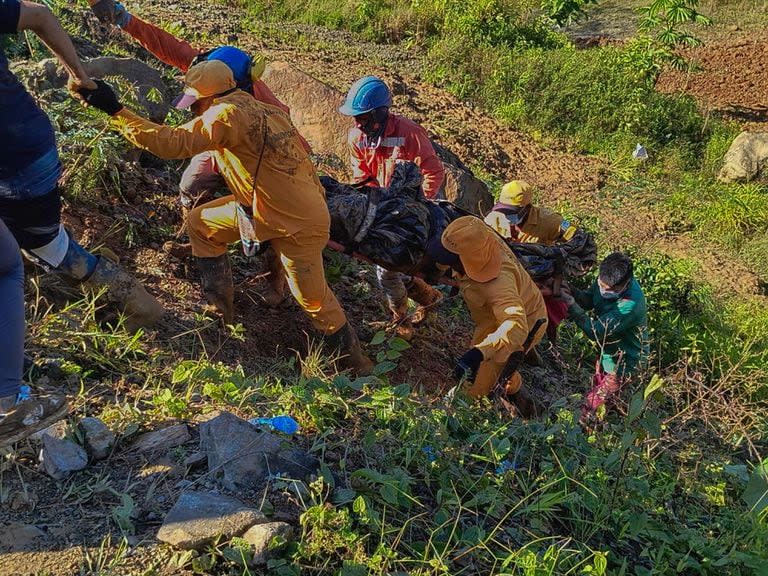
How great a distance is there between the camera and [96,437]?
8.54 ft

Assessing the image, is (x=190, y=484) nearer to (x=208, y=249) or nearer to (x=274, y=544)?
(x=274, y=544)

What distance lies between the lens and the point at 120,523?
228 cm

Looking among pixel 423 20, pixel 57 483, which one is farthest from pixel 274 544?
pixel 423 20

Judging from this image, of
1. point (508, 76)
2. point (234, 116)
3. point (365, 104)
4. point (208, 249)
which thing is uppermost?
point (234, 116)

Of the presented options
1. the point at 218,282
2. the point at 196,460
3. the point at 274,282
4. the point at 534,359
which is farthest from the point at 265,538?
the point at 534,359

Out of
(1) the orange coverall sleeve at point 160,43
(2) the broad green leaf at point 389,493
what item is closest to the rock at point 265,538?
(2) the broad green leaf at point 389,493

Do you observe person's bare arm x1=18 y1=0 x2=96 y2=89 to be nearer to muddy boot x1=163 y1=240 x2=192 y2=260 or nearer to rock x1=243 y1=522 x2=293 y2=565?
muddy boot x1=163 y1=240 x2=192 y2=260

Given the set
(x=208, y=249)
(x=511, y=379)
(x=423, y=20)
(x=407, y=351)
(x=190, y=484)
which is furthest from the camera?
(x=423, y=20)

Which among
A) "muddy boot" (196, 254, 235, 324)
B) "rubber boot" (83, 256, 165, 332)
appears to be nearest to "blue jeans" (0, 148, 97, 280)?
"rubber boot" (83, 256, 165, 332)

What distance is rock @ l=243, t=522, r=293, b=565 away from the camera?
7.18 feet

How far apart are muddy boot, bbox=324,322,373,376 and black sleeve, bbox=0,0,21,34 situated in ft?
6.60

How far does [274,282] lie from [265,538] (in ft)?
7.86

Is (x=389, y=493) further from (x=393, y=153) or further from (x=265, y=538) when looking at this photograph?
(x=393, y=153)

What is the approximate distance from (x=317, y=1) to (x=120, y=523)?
10546mm
